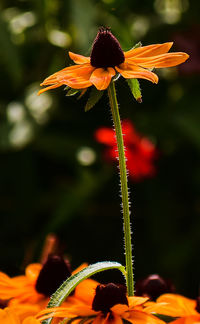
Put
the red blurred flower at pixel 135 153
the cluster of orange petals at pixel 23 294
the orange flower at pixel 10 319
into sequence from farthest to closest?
the red blurred flower at pixel 135 153 → the cluster of orange petals at pixel 23 294 → the orange flower at pixel 10 319

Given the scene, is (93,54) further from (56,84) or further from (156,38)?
(156,38)

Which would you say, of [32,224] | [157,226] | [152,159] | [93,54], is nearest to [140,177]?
[152,159]

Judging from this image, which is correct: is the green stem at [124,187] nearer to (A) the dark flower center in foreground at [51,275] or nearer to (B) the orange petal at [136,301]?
(B) the orange petal at [136,301]

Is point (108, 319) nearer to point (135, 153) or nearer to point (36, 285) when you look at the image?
point (36, 285)

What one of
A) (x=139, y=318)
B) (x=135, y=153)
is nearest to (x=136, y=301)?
(x=139, y=318)

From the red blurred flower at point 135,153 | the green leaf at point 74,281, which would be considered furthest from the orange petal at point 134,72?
the red blurred flower at point 135,153

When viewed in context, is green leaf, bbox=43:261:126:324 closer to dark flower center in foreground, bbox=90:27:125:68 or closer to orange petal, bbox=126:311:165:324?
orange petal, bbox=126:311:165:324

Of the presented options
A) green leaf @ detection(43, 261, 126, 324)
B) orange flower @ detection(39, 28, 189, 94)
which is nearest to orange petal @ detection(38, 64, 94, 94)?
orange flower @ detection(39, 28, 189, 94)
